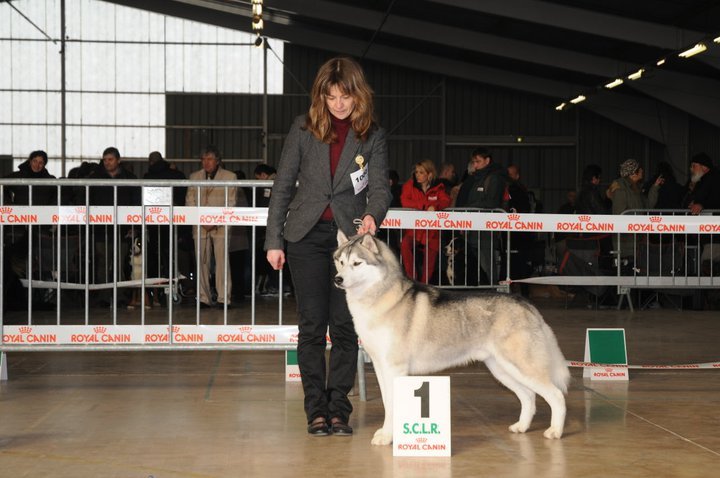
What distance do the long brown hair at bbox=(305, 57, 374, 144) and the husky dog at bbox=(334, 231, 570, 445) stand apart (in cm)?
63

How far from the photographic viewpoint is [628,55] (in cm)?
2252

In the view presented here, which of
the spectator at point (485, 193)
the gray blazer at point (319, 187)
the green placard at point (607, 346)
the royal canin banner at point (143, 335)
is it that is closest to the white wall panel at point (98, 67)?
the spectator at point (485, 193)

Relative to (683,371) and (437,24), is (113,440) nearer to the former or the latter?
(683,371)

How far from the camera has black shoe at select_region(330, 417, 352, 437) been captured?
5141 mm

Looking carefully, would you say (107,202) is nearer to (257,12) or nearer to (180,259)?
(180,259)

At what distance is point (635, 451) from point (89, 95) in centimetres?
2584

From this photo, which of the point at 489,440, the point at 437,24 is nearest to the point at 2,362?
the point at 489,440

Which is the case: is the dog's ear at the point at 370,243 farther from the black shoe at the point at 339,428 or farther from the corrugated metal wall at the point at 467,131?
the corrugated metal wall at the point at 467,131

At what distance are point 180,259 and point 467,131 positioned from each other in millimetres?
17340

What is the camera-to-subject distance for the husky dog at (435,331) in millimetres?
4836

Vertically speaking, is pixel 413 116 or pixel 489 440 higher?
pixel 413 116

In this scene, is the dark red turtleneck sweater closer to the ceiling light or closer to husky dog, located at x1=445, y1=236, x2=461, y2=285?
husky dog, located at x1=445, y1=236, x2=461, y2=285

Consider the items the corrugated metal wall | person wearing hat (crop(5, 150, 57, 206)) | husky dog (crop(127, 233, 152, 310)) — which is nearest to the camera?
person wearing hat (crop(5, 150, 57, 206))

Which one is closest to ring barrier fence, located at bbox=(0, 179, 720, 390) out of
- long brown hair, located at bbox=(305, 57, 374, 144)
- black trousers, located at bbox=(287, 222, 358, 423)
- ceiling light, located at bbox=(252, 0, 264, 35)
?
black trousers, located at bbox=(287, 222, 358, 423)
